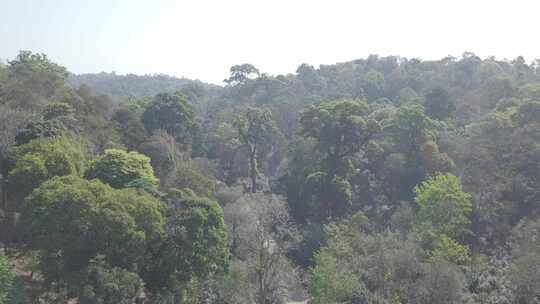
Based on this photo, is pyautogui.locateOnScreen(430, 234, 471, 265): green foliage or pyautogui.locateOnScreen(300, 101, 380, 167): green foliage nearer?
pyautogui.locateOnScreen(430, 234, 471, 265): green foliage

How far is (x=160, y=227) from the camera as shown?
15.7 meters

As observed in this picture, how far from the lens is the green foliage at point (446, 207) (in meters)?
19.8

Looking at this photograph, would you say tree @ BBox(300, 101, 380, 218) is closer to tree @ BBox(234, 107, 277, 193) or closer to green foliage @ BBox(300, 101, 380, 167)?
green foliage @ BBox(300, 101, 380, 167)

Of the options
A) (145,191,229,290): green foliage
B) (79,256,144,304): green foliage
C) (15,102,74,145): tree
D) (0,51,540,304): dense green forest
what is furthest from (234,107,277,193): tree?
→ (79,256,144,304): green foliage

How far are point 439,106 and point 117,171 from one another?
24171 mm

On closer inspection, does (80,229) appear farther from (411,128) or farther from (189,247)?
(411,128)

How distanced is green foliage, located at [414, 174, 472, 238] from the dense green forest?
0.07 meters

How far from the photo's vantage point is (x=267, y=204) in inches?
914

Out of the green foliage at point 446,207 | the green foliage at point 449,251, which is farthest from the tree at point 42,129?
the green foliage at point 449,251

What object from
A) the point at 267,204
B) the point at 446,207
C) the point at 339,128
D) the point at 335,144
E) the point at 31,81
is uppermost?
the point at 31,81

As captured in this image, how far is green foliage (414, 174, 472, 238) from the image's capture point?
64.8 ft

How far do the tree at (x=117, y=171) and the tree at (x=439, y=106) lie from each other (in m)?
22.5

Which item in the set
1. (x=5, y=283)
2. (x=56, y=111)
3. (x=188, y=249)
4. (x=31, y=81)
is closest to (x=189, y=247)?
(x=188, y=249)

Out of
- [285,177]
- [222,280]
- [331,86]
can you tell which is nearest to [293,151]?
[285,177]
